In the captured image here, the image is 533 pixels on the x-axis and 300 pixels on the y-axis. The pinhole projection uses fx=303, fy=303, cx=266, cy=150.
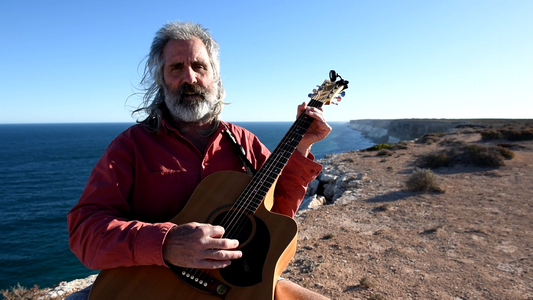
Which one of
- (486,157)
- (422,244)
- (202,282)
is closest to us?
(202,282)

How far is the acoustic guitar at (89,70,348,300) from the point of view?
159 centimetres

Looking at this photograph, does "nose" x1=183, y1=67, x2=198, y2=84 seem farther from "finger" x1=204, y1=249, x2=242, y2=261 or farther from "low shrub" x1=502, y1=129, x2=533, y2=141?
"low shrub" x1=502, y1=129, x2=533, y2=141

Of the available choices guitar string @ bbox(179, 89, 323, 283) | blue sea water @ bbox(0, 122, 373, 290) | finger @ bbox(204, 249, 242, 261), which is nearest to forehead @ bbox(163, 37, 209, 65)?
guitar string @ bbox(179, 89, 323, 283)

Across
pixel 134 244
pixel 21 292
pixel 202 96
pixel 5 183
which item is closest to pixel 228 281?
pixel 134 244

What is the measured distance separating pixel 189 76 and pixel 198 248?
128 cm

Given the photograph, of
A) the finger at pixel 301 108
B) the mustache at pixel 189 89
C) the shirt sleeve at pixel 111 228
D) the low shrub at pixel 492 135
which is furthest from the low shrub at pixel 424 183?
the low shrub at pixel 492 135

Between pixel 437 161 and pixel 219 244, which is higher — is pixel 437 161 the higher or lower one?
the lower one

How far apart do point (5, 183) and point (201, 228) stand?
39.1 meters

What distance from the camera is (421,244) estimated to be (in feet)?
20.3

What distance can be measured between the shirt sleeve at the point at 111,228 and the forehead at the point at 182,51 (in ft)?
2.69

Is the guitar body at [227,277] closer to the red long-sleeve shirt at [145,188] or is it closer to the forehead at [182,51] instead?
the red long-sleeve shirt at [145,188]

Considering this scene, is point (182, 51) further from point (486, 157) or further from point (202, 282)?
point (486, 157)

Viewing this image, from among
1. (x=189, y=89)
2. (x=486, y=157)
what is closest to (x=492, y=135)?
(x=486, y=157)

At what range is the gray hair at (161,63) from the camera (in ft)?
7.41
